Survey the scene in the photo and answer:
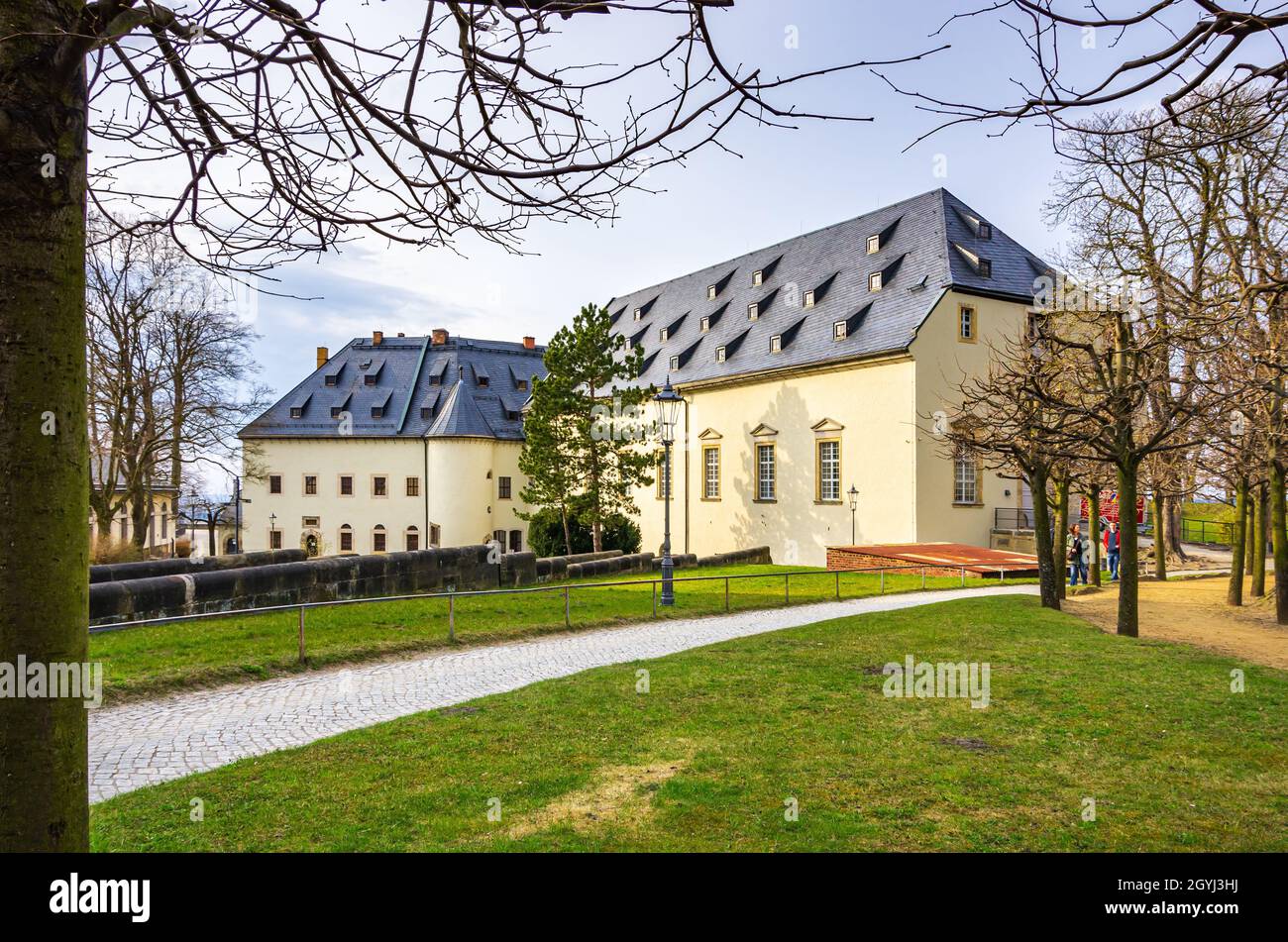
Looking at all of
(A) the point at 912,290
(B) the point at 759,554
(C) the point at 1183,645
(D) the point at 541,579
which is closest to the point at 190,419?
(D) the point at 541,579

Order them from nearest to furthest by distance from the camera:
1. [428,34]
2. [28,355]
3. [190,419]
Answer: [28,355] → [428,34] → [190,419]

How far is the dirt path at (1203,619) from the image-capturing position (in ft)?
44.4

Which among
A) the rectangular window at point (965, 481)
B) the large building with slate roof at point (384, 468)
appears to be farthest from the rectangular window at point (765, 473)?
the large building with slate roof at point (384, 468)

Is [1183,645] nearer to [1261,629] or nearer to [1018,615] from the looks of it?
[1018,615]

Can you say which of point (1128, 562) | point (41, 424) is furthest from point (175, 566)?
point (1128, 562)

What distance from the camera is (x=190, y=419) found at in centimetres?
3039

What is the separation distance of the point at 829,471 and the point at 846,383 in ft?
11.9

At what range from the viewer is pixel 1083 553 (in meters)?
26.2

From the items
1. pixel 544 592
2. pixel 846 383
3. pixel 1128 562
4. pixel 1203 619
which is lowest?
pixel 1203 619

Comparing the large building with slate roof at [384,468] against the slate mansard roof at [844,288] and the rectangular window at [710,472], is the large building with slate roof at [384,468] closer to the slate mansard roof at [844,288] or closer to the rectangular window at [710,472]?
the slate mansard roof at [844,288]

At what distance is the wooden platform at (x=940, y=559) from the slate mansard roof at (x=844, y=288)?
7315mm

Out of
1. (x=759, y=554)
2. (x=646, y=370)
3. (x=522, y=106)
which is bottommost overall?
(x=759, y=554)

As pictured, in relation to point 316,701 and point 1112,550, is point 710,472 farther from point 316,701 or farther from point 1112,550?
→ point 316,701

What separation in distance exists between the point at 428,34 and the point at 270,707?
312 inches
